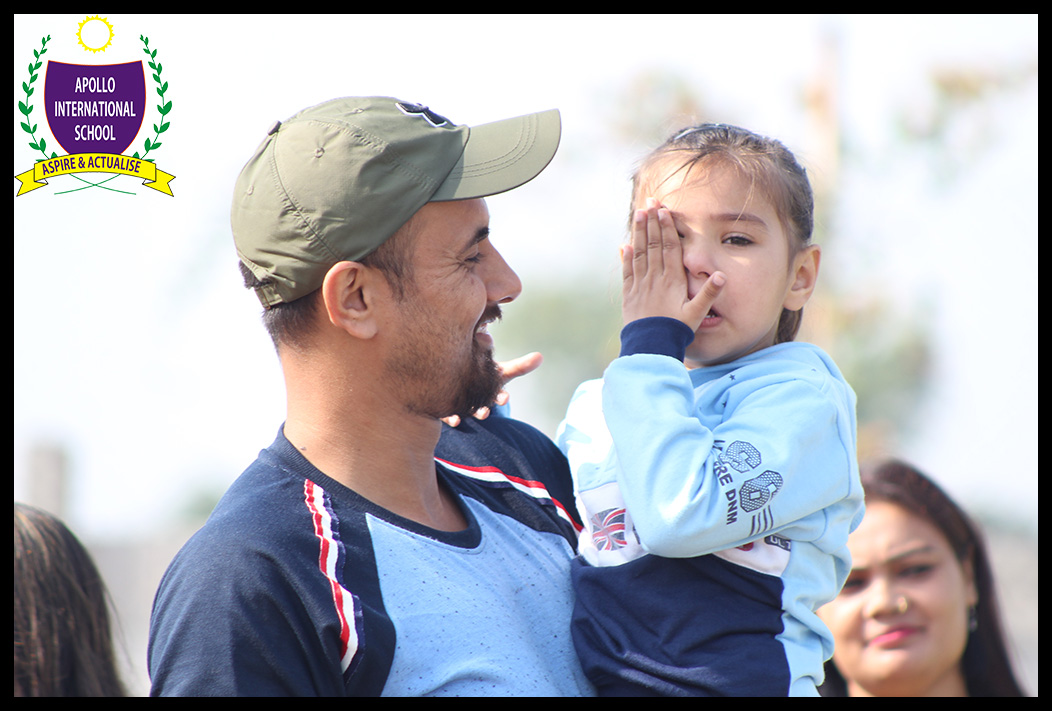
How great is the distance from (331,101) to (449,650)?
1.28 metres

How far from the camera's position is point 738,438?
2176mm

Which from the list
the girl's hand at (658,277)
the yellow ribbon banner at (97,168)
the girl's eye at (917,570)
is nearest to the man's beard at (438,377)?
the girl's hand at (658,277)

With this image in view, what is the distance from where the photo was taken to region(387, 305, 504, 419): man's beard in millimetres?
2344

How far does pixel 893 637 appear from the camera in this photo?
380cm

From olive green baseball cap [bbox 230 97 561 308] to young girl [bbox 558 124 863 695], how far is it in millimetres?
451

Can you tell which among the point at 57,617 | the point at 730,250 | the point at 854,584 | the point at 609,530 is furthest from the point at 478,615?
the point at 854,584

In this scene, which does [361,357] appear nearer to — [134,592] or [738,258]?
[738,258]

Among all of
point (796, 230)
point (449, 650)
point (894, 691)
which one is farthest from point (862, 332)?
point (449, 650)

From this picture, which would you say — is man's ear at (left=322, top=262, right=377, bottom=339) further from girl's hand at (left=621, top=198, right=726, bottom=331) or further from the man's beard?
girl's hand at (left=621, top=198, right=726, bottom=331)

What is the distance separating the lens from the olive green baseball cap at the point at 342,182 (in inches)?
88.1

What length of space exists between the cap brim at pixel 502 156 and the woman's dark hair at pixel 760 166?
293mm

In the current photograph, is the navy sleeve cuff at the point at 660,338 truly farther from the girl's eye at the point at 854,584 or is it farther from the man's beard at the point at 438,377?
the girl's eye at the point at 854,584

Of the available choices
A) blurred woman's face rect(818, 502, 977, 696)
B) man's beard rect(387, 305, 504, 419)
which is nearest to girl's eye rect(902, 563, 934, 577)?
blurred woman's face rect(818, 502, 977, 696)

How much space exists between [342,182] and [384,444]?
599 mm
